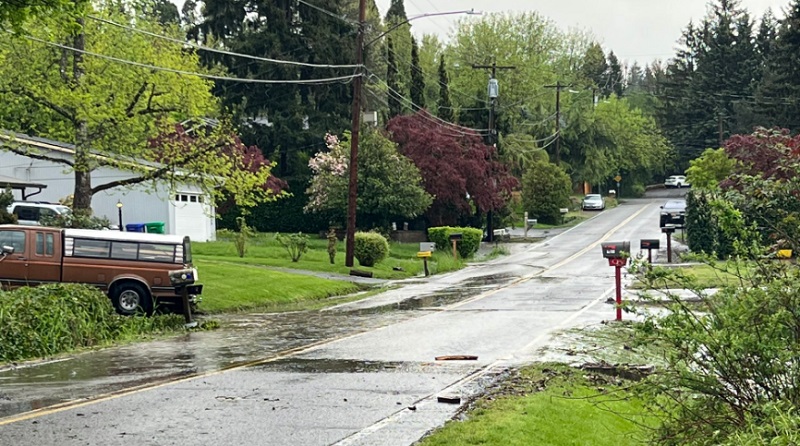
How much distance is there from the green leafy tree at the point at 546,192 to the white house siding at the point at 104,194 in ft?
116

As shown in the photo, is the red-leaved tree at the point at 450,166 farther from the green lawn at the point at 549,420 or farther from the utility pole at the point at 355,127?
the green lawn at the point at 549,420

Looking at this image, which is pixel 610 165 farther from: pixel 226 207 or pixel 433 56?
pixel 226 207

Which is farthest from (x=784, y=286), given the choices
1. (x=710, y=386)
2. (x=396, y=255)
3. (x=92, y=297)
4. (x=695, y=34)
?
(x=695, y=34)

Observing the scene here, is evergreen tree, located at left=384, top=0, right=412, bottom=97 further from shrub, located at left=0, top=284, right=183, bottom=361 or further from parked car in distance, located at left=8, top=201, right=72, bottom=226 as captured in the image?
shrub, located at left=0, top=284, right=183, bottom=361

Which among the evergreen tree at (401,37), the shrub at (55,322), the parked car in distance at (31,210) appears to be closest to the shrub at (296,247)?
the parked car in distance at (31,210)

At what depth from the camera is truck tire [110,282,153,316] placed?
22.0m

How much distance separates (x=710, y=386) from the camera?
23.1 ft

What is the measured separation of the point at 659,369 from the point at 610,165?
3423 inches

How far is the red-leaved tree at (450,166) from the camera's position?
52625 millimetres

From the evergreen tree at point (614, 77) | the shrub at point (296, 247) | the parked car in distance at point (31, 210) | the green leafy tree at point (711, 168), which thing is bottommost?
the shrub at point (296, 247)

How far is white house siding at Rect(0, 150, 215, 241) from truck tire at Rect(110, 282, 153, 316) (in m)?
19.2

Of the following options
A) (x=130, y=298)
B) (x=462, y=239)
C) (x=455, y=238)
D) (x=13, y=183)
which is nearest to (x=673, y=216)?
(x=462, y=239)

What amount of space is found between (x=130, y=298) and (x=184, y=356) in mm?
6618

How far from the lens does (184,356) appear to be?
15953 millimetres
